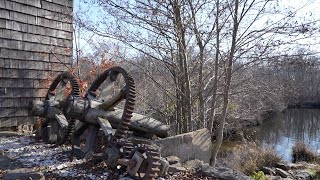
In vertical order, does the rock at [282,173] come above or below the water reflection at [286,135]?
above

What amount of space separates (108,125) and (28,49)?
18.1 ft

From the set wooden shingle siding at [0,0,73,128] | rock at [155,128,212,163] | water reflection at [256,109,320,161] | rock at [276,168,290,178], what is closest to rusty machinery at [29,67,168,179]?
rock at [155,128,212,163]

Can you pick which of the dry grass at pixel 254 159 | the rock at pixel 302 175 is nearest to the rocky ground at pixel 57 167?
the dry grass at pixel 254 159

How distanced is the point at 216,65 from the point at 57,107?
3838mm

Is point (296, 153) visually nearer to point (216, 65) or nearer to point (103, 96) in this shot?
point (216, 65)

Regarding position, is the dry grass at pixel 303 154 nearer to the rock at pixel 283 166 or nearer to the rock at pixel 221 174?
the rock at pixel 283 166

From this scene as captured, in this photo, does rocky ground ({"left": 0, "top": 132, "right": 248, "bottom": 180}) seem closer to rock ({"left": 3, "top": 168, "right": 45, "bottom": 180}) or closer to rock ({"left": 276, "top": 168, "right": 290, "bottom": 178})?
rock ({"left": 3, "top": 168, "right": 45, "bottom": 180})

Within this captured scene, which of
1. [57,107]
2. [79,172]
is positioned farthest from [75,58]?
[79,172]

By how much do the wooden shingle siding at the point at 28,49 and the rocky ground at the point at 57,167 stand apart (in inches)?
111

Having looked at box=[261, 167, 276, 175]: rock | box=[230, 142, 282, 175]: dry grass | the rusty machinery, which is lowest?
box=[261, 167, 276, 175]: rock

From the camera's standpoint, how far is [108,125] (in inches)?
212

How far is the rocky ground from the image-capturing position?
4492 mm

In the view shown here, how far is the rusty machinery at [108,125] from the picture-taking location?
4.24m

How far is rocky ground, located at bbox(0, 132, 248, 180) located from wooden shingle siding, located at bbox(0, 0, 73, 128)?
281cm
